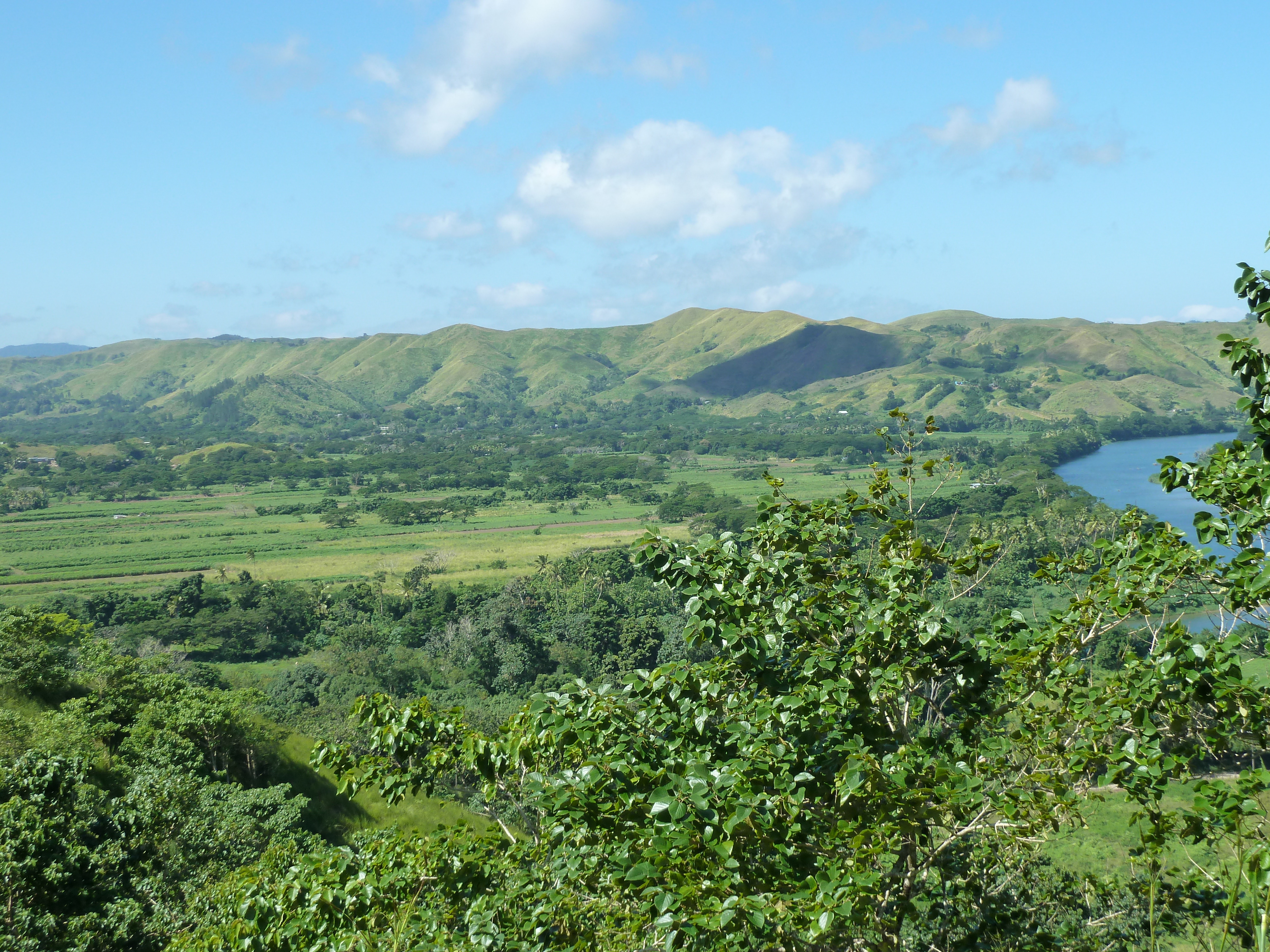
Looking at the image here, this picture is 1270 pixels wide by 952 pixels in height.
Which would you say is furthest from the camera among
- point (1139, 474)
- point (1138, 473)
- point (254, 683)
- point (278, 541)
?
point (1138, 473)

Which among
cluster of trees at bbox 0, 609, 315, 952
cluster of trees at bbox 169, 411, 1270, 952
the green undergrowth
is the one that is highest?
cluster of trees at bbox 169, 411, 1270, 952

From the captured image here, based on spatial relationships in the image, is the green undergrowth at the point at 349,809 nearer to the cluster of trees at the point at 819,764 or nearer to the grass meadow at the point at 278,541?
the cluster of trees at the point at 819,764

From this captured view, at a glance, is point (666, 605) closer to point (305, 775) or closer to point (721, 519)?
point (721, 519)

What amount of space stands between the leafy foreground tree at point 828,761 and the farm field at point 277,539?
227 feet

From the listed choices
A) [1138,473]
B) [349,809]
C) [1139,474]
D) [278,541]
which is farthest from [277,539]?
[1138,473]

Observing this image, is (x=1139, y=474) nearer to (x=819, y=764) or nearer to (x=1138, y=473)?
(x=1138, y=473)

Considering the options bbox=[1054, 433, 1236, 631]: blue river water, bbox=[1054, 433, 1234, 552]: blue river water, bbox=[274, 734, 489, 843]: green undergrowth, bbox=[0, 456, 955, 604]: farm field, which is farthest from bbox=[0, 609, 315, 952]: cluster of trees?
bbox=[1054, 433, 1234, 552]: blue river water

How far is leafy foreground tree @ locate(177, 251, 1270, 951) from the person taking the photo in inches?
177

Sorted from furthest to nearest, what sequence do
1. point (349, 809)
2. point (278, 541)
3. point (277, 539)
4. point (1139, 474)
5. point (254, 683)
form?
point (1139, 474), point (277, 539), point (278, 541), point (254, 683), point (349, 809)

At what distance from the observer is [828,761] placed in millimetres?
5027

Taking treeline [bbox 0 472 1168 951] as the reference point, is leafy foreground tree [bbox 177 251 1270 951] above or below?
above

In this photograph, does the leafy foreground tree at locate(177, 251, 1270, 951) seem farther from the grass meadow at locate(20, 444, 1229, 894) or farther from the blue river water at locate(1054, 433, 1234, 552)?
the blue river water at locate(1054, 433, 1234, 552)

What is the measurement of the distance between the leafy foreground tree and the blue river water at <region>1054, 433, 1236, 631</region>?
55181mm

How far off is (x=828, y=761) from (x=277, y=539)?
105 metres
